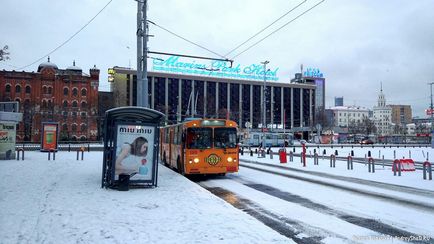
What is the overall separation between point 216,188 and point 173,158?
280 inches

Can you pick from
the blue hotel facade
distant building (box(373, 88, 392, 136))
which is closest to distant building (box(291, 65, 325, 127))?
the blue hotel facade

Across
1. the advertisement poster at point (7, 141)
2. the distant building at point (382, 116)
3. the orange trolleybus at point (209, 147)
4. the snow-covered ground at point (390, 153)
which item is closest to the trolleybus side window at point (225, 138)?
the orange trolleybus at point (209, 147)

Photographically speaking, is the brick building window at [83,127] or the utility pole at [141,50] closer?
the utility pole at [141,50]

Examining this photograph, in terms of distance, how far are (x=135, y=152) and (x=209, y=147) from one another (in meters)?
4.93

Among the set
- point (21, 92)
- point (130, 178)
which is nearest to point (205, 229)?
point (130, 178)

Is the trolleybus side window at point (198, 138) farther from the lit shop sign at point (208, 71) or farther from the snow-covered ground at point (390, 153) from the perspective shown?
the lit shop sign at point (208, 71)

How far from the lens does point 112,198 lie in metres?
12.1

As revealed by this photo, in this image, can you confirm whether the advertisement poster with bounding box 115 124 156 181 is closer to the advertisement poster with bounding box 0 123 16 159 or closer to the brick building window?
the advertisement poster with bounding box 0 123 16 159

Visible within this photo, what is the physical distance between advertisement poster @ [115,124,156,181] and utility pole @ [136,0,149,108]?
515 cm

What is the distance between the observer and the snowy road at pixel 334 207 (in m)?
8.53

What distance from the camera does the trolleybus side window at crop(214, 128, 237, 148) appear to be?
63.1 ft

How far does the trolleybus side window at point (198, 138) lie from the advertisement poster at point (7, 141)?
16109 millimetres

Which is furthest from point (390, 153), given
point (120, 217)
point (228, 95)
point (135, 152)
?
point (228, 95)

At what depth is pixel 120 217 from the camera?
9.34 metres
